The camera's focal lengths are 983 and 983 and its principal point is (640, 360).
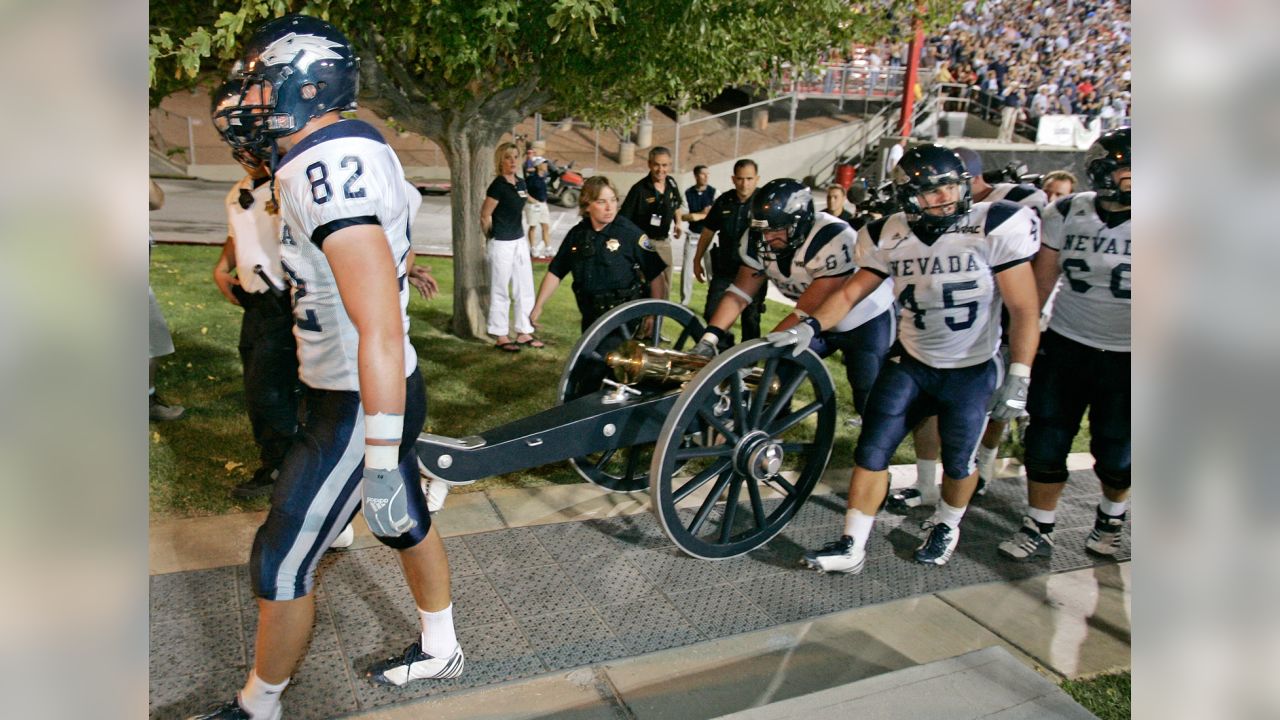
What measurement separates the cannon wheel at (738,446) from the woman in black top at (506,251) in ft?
13.1

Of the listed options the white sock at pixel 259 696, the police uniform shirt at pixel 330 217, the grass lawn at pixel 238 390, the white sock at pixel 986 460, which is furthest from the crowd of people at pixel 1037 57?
the white sock at pixel 259 696

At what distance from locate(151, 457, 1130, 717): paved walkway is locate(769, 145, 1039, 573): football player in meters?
0.35

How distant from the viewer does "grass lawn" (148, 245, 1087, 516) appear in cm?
495

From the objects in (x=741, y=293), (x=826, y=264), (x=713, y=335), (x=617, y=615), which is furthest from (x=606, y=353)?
(x=617, y=615)

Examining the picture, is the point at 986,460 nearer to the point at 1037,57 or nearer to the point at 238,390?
the point at 238,390

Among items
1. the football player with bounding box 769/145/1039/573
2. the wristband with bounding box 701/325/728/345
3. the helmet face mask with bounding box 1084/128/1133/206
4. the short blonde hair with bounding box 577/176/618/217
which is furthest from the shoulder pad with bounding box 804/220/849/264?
the short blonde hair with bounding box 577/176/618/217

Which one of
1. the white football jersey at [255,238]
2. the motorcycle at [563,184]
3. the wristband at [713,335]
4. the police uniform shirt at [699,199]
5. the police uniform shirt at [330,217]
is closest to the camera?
the police uniform shirt at [330,217]

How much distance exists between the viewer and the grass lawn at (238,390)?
4949mm

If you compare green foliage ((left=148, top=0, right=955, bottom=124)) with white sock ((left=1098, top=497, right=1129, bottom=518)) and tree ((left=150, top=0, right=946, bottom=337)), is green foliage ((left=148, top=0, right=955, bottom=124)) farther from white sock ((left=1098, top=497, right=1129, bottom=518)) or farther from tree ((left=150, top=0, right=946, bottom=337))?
white sock ((left=1098, top=497, right=1129, bottom=518))

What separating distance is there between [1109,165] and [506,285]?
17.5 ft

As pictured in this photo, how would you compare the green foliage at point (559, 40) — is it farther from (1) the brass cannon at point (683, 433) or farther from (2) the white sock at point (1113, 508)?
(2) the white sock at point (1113, 508)

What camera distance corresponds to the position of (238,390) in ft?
21.0
